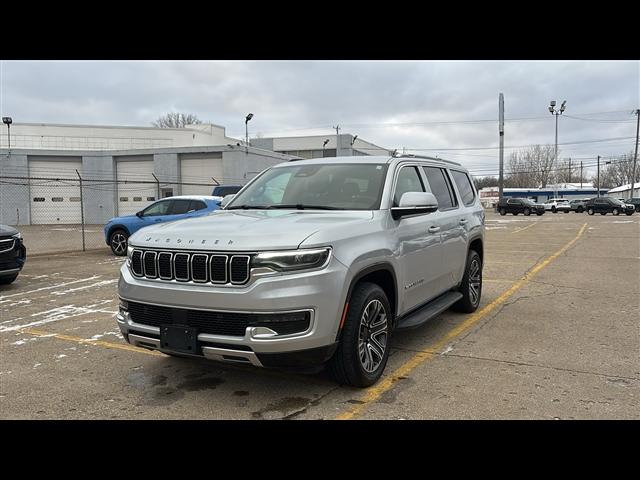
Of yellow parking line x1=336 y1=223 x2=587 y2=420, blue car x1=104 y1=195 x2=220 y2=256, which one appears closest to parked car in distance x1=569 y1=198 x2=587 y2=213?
blue car x1=104 y1=195 x2=220 y2=256

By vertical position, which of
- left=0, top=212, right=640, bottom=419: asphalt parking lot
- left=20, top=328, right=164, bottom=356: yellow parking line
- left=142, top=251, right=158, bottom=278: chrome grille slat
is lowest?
left=0, top=212, right=640, bottom=419: asphalt parking lot

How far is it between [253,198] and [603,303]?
547 cm

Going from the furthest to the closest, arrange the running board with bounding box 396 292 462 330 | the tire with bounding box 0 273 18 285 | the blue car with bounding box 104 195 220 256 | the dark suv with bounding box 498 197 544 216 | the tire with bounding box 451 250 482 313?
the dark suv with bounding box 498 197 544 216, the blue car with bounding box 104 195 220 256, the tire with bounding box 0 273 18 285, the tire with bounding box 451 250 482 313, the running board with bounding box 396 292 462 330

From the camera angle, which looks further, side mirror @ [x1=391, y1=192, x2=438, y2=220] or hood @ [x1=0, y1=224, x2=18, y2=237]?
hood @ [x1=0, y1=224, x2=18, y2=237]

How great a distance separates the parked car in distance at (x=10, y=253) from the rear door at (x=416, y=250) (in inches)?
269

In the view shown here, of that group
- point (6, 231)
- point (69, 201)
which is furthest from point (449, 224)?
point (69, 201)

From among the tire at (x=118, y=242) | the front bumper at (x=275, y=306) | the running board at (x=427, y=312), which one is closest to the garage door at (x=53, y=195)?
the tire at (x=118, y=242)

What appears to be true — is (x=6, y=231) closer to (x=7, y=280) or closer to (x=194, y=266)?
(x=7, y=280)

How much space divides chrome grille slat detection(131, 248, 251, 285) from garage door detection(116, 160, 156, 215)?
3092cm

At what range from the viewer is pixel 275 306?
3.47 metres

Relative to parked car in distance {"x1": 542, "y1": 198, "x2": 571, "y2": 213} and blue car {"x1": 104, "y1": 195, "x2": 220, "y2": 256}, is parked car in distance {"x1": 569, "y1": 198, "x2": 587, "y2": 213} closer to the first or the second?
parked car in distance {"x1": 542, "y1": 198, "x2": 571, "y2": 213}

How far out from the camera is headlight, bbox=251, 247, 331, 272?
139 inches
